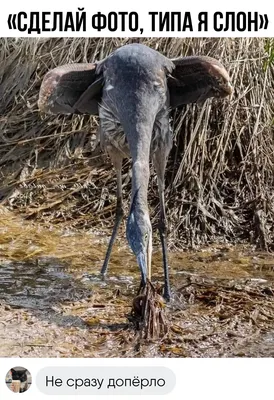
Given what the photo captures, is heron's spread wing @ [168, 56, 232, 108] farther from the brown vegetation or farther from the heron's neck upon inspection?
the heron's neck

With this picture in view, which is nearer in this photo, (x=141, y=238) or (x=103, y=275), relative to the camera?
(x=141, y=238)

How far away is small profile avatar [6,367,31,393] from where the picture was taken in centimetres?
303

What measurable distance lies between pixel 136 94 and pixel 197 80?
574 millimetres

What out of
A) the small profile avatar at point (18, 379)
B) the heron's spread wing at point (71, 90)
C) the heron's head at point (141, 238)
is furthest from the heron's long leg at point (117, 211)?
the small profile avatar at point (18, 379)

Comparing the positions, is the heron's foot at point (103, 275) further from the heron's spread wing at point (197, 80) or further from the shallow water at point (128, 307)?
the heron's spread wing at point (197, 80)

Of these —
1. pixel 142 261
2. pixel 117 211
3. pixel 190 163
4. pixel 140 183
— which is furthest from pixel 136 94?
pixel 190 163

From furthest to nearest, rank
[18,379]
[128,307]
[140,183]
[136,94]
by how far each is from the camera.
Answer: [136,94]
[128,307]
[140,183]
[18,379]

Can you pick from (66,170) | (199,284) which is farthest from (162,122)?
(66,170)

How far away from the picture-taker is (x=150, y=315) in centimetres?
374

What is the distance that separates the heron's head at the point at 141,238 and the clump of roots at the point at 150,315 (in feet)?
0.41

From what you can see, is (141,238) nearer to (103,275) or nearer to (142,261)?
(142,261)

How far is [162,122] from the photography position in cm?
463

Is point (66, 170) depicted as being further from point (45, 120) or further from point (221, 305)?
point (221, 305)

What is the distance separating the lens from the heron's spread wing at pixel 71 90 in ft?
15.0
